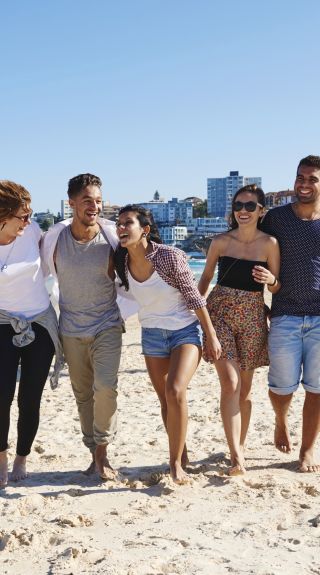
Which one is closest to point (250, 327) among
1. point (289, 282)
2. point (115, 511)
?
point (289, 282)

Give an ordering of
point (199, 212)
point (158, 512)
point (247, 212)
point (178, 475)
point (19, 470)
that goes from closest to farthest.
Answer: point (158, 512) → point (178, 475) → point (247, 212) → point (19, 470) → point (199, 212)

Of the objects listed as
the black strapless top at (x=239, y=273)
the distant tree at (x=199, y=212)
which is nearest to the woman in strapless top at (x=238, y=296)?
the black strapless top at (x=239, y=273)

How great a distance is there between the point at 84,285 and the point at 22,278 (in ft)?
1.45

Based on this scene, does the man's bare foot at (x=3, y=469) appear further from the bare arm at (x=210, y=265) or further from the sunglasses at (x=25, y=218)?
the bare arm at (x=210, y=265)

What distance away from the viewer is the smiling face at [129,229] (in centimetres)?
457

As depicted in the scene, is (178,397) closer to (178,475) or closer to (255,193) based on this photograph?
(178,475)

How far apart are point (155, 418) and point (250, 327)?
7.67 ft

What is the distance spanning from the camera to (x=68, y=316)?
15.8 feet

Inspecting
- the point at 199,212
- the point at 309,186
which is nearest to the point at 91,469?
the point at 309,186

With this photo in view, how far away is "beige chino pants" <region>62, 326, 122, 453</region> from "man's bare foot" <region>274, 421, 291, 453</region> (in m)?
1.41

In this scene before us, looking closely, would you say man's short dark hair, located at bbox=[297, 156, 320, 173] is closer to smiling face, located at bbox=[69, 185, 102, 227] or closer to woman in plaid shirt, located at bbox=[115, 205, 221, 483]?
woman in plaid shirt, located at bbox=[115, 205, 221, 483]

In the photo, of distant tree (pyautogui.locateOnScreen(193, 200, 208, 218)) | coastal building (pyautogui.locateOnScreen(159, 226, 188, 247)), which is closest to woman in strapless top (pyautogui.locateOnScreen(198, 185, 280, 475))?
coastal building (pyautogui.locateOnScreen(159, 226, 188, 247))

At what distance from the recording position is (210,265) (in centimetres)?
502

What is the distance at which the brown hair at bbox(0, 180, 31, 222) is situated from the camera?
4.58 m
